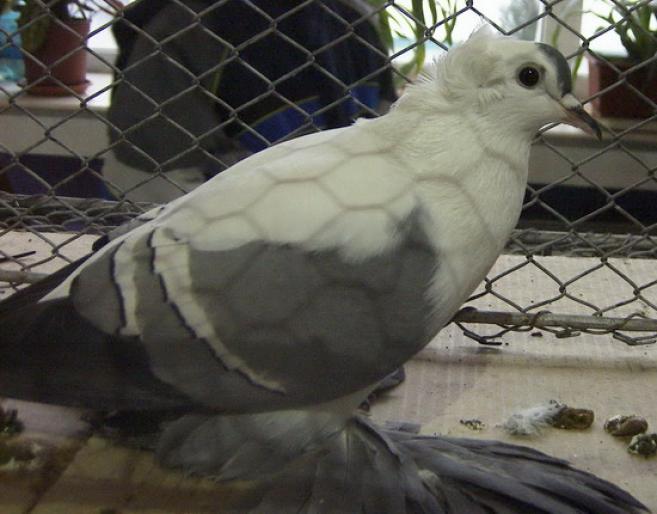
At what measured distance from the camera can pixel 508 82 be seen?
0.60 m

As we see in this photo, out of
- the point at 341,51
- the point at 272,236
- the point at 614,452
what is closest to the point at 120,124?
the point at 341,51

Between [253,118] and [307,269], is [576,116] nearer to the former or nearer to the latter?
[307,269]

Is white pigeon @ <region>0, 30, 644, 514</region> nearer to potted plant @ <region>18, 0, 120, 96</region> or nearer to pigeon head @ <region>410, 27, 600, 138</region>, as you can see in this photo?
pigeon head @ <region>410, 27, 600, 138</region>

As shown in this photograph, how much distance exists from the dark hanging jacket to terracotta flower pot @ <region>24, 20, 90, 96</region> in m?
0.53

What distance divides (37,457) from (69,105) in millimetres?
947

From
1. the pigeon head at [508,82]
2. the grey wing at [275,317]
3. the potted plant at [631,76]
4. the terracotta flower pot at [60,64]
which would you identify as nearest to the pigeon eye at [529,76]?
the pigeon head at [508,82]

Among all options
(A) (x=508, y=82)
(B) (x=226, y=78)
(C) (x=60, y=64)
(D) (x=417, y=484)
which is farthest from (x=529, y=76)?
(C) (x=60, y=64)

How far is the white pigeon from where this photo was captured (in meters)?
0.58

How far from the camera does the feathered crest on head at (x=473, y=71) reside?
0.60 metres

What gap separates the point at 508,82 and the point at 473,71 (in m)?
0.03

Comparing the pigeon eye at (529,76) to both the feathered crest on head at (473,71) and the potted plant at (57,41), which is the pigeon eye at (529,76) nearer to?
the feathered crest on head at (473,71)

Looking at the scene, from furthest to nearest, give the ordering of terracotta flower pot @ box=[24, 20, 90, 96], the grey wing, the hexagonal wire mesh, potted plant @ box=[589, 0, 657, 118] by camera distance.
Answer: terracotta flower pot @ box=[24, 20, 90, 96], potted plant @ box=[589, 0, 657, 118], the hexagonal wire mesh, the grey wing

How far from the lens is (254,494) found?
0.68 meters

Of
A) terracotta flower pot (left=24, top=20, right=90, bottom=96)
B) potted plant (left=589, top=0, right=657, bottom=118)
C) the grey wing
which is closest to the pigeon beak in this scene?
the grey wing
